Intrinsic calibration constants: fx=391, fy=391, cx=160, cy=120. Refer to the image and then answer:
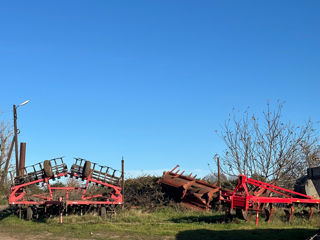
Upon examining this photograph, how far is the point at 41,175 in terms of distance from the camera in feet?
64.4

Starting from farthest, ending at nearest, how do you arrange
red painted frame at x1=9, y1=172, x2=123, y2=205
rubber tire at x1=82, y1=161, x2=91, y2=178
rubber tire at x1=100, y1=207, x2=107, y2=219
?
rubber tire at x1=82, y1=161, x2=91, y2=178, rubber tire at x1=100, y1=207, x2=107, y2=219, red painted frame at x1=9, y1=172, x2=123, y2=205

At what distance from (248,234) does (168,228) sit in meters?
3.14

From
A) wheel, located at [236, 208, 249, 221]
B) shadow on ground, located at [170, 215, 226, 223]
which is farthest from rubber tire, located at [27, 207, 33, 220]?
wheel, located at [236, 208, 249, 221]

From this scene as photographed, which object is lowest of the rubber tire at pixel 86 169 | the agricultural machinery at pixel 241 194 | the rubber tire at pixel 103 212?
the rubber tire at pixel 103 212

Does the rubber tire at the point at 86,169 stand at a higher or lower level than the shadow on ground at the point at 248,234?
higher

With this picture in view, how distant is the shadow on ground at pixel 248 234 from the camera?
1170cm

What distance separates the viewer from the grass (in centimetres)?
1247

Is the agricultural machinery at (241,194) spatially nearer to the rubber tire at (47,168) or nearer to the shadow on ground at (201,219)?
the shadow on ground at (201,219)

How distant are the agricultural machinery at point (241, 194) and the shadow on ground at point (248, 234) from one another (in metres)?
1.28

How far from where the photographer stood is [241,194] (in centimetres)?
1510

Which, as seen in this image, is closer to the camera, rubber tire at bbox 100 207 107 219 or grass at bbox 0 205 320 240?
grass at bbox 0 205 320 240

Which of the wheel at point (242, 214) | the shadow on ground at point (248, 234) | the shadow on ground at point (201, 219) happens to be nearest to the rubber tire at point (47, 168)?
the shadow on ground at point (201, 219)

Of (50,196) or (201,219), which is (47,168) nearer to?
(50,196)

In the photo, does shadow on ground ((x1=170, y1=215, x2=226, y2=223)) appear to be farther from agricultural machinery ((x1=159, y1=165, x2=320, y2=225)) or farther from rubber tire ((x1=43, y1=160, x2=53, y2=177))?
rubber tire ((x1=43, y1=160, x2=53, y2=177))
